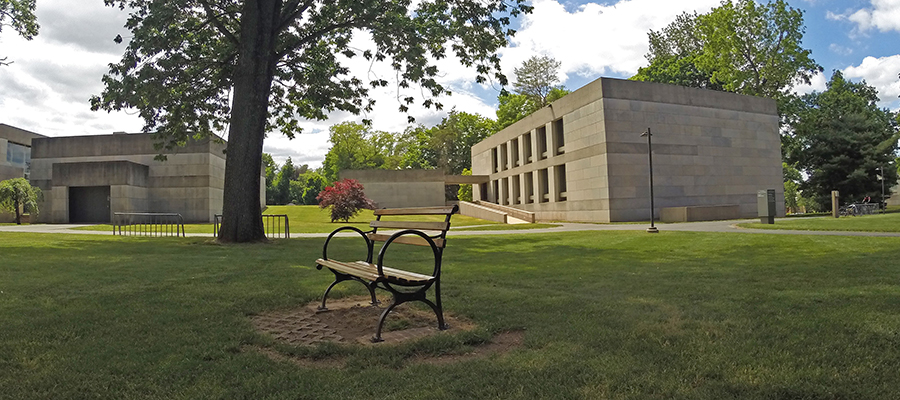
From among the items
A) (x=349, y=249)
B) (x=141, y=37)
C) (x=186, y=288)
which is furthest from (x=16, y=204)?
(x=186, y=288)

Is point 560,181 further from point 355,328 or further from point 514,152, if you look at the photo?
point 355,328

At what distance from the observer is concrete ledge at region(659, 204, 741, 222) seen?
2802cm

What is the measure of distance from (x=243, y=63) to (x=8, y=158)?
37.7 metres

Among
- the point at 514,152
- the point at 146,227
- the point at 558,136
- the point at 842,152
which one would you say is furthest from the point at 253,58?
the point at 842,152

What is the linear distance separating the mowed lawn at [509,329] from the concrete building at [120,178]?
28.0m

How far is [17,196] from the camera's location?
31031 millimetres

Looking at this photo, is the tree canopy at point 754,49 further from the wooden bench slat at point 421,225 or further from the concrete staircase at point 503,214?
the wooden bench slat at point 421,225

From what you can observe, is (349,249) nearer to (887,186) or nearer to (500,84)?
(500,84)

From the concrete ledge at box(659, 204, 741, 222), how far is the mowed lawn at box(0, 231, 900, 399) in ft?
66.8

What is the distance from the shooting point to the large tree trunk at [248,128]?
1426 centimetres

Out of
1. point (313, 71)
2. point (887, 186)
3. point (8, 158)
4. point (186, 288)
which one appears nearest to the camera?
point (186, 288)

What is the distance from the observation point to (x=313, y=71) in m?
15.6

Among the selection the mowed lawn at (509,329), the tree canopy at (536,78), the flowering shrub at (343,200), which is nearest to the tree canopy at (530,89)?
the tree canopy at (536,78)

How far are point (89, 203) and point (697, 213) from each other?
37.1 m
